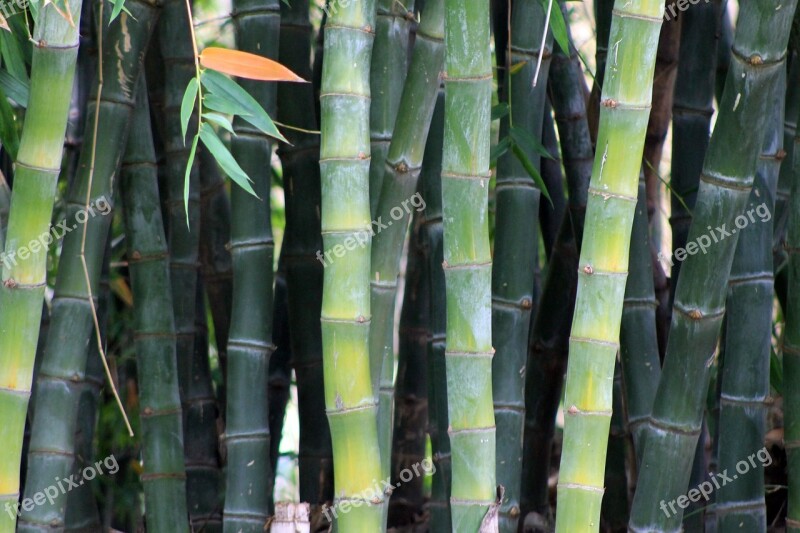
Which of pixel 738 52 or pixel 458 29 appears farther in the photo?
pixel 738 52

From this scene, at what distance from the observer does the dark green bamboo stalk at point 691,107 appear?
→ 4.43ft

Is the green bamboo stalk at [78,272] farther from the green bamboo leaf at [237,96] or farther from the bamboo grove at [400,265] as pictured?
the green bamboo leaf at [237,96]

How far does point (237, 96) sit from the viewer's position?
0.82 m

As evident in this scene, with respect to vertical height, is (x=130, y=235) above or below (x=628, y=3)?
below

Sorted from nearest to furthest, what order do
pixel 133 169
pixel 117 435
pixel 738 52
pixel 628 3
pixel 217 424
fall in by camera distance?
pixel 628 3, pixel 738 52, pixel 133 169, pixel 217 424, pixel 117 435

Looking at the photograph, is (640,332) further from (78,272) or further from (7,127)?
(7,127)

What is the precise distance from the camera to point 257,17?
3.60 feet

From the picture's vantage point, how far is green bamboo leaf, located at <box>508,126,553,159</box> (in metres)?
1.09

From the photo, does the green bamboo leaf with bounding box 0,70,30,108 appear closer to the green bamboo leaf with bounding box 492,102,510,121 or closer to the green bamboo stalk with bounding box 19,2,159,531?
the green bamboo stalk with bounding box 19,2,159,531

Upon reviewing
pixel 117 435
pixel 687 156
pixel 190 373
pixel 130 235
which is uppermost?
pixel 687 156

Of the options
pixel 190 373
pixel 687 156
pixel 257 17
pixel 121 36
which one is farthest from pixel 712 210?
pixel 190 373

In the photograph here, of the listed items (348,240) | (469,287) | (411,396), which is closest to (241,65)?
(348,240)

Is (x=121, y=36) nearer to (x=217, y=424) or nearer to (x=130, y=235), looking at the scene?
(x=130, y=235)

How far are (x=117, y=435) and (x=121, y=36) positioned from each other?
942 millimetres
